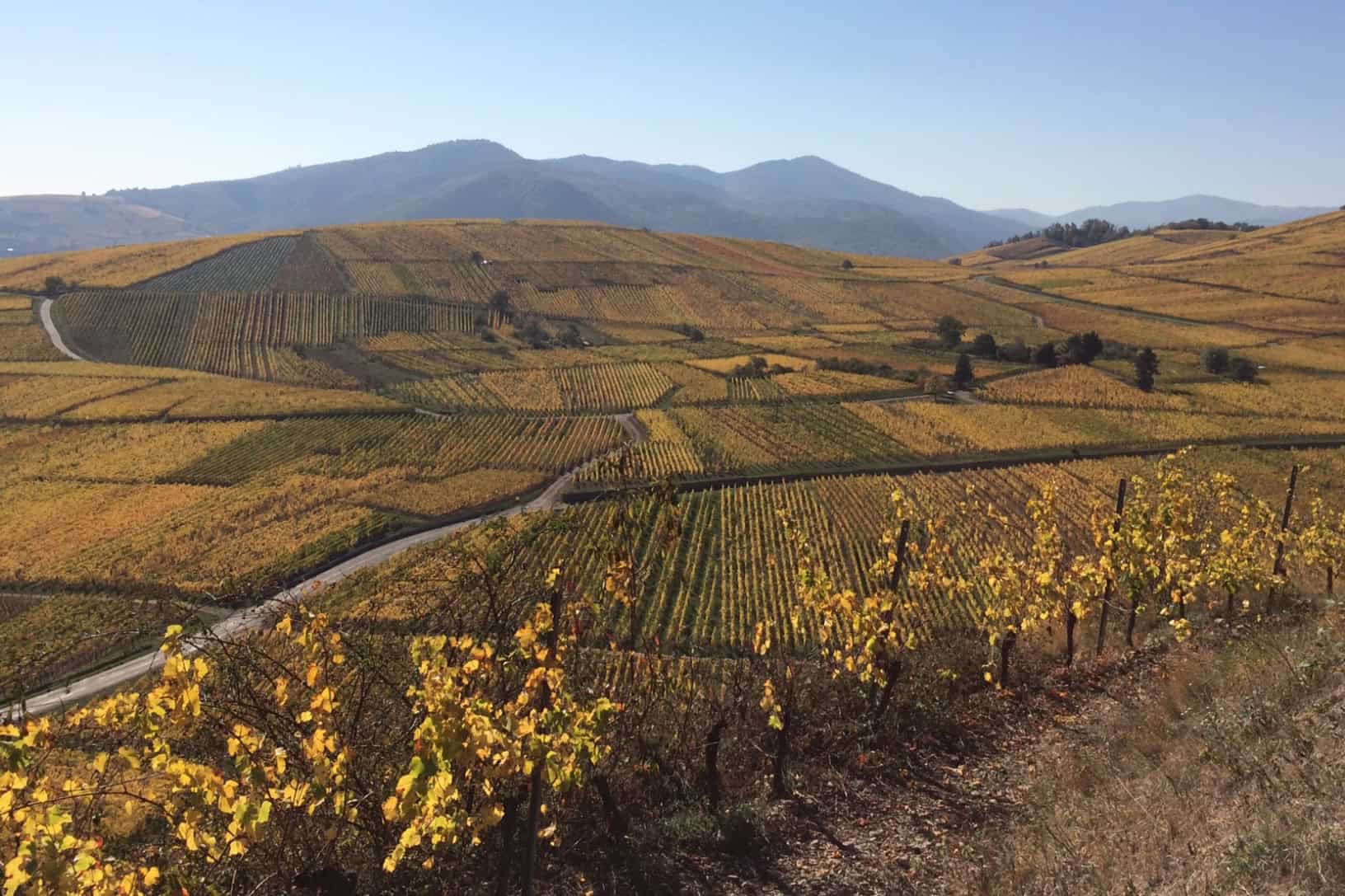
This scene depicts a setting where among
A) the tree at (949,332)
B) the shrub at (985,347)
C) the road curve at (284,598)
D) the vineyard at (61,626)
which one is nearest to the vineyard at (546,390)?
the road curve at (284,598)

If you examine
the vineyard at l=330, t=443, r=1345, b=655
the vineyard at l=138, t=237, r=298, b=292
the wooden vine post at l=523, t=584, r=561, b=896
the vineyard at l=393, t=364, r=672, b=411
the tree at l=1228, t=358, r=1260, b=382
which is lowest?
the vineyard at l=330, t=443, r=1345, b=655

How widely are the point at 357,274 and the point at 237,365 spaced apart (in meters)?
35.2

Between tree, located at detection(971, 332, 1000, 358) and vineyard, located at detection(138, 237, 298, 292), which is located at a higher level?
vineyard, located at detection(138, 237, 298, 292)

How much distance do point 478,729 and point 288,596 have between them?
35115mm

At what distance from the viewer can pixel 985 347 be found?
278 ft

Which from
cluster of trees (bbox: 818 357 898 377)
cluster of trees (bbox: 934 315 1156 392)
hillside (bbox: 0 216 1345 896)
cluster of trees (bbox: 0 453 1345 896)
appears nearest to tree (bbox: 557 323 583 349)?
hillside (bbox: 0 216 1345 896)

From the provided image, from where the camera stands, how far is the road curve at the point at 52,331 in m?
75.1

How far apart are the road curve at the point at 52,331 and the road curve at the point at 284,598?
58969 mm

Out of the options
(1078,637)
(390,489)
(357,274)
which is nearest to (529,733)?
(1078,637)

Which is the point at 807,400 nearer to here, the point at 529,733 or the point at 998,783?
the point at 998,783

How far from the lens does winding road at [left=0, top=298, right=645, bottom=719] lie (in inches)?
536

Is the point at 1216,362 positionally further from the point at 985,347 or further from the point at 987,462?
the point at 987,462

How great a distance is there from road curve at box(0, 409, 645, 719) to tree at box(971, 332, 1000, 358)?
1840 inches

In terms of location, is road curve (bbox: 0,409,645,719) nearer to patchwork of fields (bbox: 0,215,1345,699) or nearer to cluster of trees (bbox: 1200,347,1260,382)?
patchwork of fields (bbox: 0,215,1345,699)
